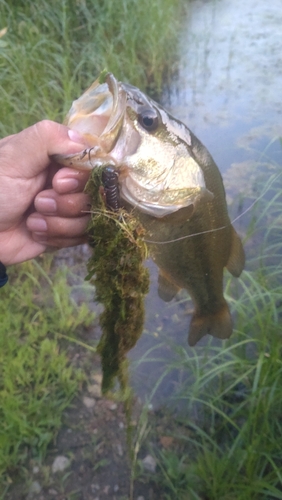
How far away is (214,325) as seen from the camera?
6.51 feet

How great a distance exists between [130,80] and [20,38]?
46.3 inches

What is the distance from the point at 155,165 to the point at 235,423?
1.36 meters

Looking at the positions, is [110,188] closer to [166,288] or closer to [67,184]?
[67,184]

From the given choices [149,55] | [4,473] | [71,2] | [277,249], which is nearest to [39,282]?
[4,473]

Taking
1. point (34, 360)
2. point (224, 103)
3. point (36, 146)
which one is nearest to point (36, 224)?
point (36, 146)

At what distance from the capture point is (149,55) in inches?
209

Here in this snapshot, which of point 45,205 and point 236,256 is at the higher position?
point 45,205

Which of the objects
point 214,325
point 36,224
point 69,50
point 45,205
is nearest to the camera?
point 45,205

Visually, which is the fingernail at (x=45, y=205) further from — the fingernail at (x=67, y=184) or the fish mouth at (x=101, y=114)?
the fish mouth at (x=101, y=114)

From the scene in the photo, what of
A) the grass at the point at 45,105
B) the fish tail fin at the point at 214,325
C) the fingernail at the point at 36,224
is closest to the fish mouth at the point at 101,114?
the fingernail at the point at 36,224

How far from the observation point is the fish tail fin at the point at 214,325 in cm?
196

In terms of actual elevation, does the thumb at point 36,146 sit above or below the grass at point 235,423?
above

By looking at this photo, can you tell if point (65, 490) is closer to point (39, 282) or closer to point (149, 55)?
point (39, 282)

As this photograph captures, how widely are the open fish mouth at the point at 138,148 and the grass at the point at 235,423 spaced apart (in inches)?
33.1
